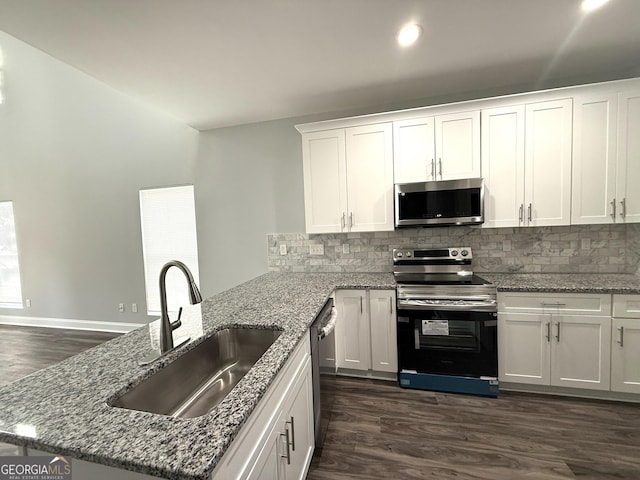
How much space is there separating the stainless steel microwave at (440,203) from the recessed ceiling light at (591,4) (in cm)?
113

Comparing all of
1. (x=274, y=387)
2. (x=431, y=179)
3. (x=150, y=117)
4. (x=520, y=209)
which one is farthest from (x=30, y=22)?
(x=520, y=209)

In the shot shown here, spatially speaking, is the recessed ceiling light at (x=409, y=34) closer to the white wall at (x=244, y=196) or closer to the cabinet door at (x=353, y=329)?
the white wall at (x=244, y=196)

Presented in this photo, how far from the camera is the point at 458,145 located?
2.42 m

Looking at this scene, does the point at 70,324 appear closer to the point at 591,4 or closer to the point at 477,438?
the point at 477,438

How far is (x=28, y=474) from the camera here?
723mm

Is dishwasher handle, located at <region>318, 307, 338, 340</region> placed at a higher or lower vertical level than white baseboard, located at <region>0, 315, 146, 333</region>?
higher

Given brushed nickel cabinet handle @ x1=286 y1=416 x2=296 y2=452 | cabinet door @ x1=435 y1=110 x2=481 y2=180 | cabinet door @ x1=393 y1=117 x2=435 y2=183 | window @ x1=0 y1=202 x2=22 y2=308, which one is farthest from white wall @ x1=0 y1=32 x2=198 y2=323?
brushed nickel cabinet handle @ x1=286 y1=416 x2=296 y2=452

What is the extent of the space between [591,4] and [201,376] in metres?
2.97

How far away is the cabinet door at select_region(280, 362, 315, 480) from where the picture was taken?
119cm

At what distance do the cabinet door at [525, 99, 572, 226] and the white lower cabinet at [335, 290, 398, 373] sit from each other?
4.74 feet

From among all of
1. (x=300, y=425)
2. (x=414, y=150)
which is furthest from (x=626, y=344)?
(x=300, y=425)

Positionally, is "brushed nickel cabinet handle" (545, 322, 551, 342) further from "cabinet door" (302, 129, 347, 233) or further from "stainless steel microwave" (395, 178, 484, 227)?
"cabinet door" (302, 129, 347, 233)

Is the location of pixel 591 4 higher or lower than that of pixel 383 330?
higher

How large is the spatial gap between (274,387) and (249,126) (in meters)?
3.01
